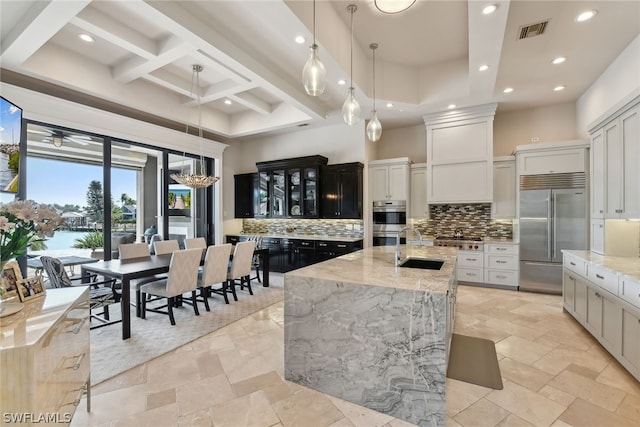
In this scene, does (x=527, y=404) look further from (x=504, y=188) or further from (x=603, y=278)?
(x=504, y=188)

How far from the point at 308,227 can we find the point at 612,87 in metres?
5.43

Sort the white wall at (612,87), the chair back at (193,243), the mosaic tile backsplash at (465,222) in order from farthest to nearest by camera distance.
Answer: the mosaic tile backsplash at (465,222) < the chair back at (193,243) < the white wall at (612,87)

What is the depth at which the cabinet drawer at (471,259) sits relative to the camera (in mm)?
5025

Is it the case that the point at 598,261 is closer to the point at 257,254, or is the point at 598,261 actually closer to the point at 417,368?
the point at 417,368

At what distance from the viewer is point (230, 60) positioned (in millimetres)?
3428

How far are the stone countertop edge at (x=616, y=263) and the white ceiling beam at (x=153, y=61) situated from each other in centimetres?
486

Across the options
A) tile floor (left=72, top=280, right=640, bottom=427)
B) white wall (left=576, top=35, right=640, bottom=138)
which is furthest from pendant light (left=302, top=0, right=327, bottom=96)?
white wall (left=576, top=35, right=640, bottom=138)

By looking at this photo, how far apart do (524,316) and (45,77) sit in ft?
22.5

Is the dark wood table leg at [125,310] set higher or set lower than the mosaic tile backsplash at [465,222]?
lower

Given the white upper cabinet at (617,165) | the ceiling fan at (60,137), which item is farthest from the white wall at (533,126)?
the ceiling fan at (60,137)

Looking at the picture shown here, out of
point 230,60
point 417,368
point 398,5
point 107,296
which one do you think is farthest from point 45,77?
point 417,368

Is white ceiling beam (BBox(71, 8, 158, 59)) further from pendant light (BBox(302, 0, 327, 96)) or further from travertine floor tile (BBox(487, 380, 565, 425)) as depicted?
travertine floor tile (BBox(487, 380, 565, 425))

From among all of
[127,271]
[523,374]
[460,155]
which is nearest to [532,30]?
[460,155]

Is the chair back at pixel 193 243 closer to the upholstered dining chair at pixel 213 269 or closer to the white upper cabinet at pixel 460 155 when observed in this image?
the upholstered dining chair at pixel 213 269
